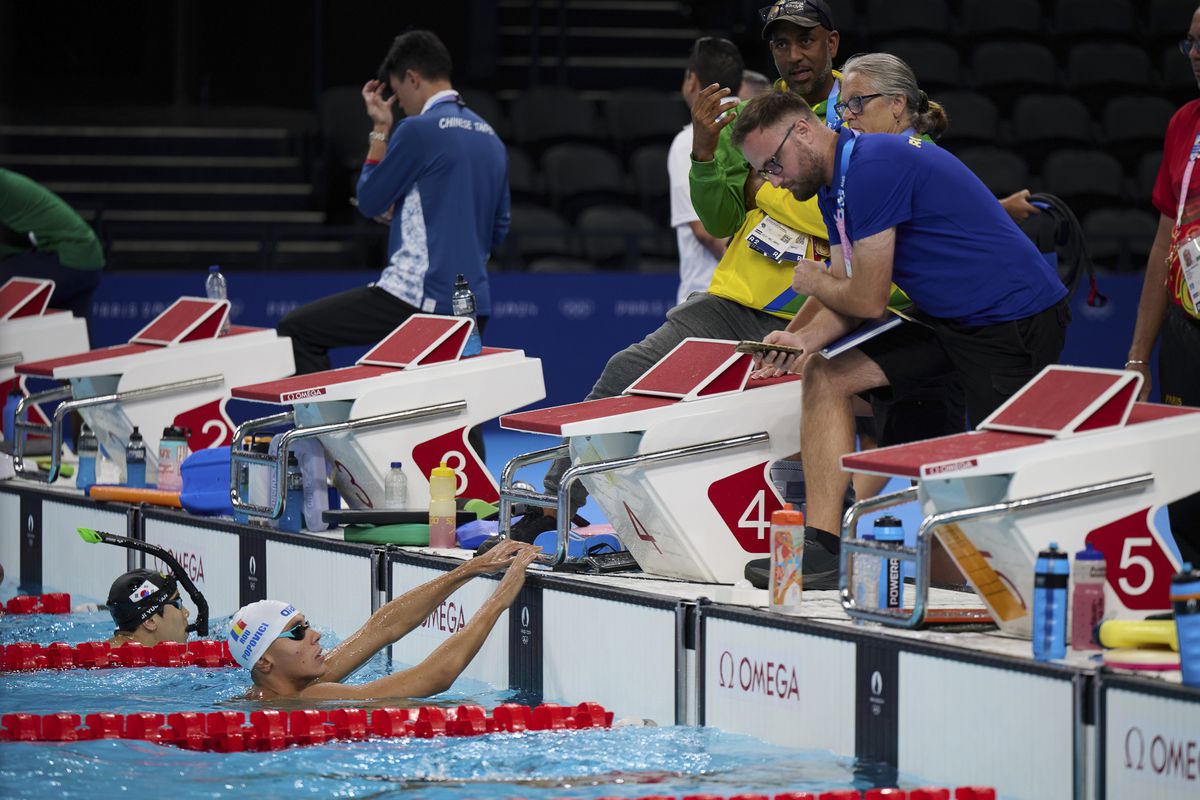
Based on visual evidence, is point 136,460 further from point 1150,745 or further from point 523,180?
point 523,180

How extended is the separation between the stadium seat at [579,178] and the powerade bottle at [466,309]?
6.37 m

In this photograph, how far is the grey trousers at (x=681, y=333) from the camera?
567 cm

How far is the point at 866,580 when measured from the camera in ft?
14.1

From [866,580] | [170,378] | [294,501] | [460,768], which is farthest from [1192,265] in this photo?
[170,378]

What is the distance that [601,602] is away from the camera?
499cm

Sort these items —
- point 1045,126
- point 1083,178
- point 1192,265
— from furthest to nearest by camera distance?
point 1045,126
point 1083,178
point 1192,265

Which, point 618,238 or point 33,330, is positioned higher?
point 618,238

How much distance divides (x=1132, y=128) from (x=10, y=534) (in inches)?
378

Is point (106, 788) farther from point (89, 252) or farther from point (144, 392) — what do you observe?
point (89, 252)

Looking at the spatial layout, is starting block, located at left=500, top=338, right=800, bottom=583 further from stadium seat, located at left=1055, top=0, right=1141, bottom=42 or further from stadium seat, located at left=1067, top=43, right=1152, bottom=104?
stadium seat, located at left=1055, top=0, right=1141, bottom=42

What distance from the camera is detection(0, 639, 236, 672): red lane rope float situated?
569 cm

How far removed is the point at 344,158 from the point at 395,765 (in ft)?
29.6

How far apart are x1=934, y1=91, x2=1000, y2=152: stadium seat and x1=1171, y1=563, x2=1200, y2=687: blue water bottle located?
10.1 m

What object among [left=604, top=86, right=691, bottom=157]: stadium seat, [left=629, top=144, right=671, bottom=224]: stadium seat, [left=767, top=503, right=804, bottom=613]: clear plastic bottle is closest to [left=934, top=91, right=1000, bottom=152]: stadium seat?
[left=604, top=86, right=691, bottom=157]: stadium seat
